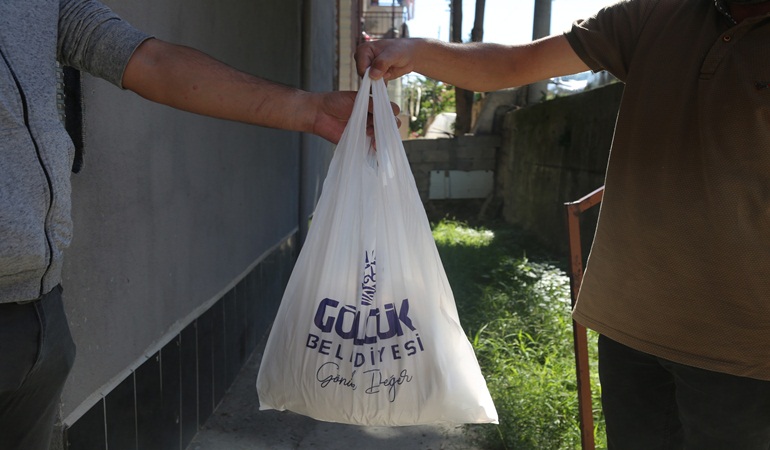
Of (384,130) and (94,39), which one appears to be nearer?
(94,39)

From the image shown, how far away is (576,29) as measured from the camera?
164 centimetres

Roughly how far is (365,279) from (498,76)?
2.11 feet

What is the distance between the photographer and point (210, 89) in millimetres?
1327

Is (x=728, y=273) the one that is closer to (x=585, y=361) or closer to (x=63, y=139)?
(x=585, y=361)

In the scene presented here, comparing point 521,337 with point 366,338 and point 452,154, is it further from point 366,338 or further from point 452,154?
point 452,154

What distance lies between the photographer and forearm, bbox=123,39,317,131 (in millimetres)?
1252

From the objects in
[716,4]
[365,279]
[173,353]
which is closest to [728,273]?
[716,4]

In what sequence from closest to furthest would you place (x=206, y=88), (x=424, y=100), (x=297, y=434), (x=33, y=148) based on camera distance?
(x=33, y=148) → (x=206, y=88) → (x=297, y=434) → (x=424, y=100)

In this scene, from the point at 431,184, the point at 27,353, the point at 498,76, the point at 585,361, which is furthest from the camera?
the point at 431,184

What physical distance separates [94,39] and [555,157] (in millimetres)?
6379

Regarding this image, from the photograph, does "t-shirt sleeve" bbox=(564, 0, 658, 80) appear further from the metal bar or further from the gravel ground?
the gravel ground

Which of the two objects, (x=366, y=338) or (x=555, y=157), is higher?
(x=555, y=157)

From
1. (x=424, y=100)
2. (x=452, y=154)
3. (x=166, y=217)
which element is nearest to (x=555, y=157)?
(x=452, y=154)

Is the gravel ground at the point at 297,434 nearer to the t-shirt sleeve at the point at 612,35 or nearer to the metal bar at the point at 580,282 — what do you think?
the metal bar at the point at 580,282
